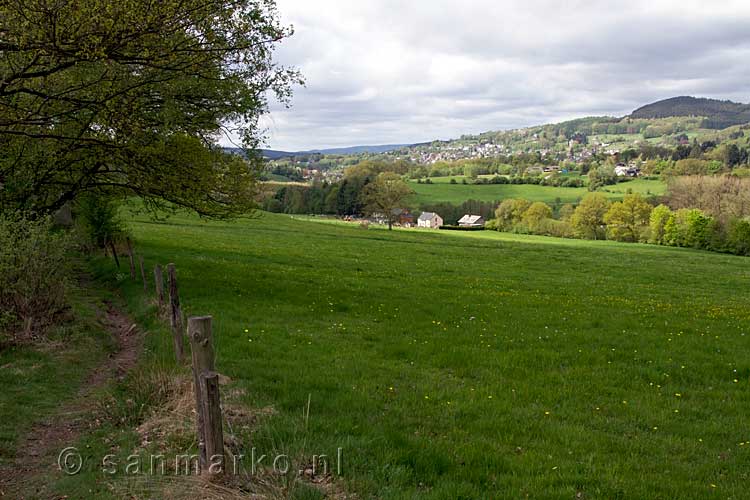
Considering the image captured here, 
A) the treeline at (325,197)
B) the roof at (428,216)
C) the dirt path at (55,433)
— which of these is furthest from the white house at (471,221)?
the dirt path at (55,433)

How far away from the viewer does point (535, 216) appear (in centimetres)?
10231

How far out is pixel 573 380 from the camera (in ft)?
34.8

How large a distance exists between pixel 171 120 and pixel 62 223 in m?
16.1

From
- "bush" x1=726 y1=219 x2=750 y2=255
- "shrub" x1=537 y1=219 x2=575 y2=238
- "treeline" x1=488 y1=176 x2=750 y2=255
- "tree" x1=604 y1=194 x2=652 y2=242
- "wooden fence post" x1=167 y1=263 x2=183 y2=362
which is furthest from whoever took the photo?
"shrub" x1=537 y1=219 x2=575 y2=238

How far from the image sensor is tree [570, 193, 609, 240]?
92875mm

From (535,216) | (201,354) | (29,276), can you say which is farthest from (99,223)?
(535,216)

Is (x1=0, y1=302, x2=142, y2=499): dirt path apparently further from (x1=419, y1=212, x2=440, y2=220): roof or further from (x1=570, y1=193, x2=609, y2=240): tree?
(x1=419, y1=212, x2=440, y2=220): roof

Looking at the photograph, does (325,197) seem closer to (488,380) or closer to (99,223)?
(99,223)

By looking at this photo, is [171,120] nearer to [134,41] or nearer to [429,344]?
[134,41]

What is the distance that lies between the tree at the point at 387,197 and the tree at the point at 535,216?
26215mm

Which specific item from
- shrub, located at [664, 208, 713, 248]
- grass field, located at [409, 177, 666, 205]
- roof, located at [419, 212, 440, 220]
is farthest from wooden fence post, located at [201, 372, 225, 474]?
grass field, located at [409, 177, 666, 205]

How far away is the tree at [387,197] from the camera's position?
85.4 m

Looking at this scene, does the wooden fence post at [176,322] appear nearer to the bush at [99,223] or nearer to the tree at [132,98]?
the tree at [132,98]

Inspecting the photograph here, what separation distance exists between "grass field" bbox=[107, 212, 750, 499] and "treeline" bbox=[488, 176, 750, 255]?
179ft
